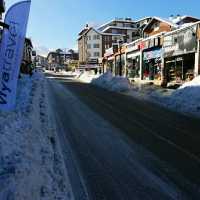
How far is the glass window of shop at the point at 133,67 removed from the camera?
45.3 m

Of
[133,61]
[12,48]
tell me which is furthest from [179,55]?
Answer: [12,48]

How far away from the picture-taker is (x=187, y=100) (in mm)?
18484

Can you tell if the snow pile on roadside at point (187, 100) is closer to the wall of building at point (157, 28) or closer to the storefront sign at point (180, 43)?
the storefront sign at point (180, 43)

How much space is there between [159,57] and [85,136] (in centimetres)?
2767

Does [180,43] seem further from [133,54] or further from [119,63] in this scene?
[119,63]

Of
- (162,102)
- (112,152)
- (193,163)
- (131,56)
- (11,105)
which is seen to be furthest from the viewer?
(131,56)

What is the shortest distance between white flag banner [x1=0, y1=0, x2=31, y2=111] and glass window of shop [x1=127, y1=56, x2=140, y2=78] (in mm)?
36532

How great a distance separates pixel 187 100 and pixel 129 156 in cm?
1112

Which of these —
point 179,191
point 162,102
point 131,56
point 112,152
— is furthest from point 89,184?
point 131,56

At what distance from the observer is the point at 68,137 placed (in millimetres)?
10195

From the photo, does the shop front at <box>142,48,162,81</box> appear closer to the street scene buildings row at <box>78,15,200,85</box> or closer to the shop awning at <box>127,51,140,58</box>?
the street scene buildings row at <box>78,15,200,85</box>

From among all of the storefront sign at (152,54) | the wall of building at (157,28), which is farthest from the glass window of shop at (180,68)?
the wall of building at (157,28)

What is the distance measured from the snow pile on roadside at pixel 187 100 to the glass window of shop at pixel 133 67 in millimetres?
23100

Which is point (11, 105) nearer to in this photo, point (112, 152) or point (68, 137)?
point (68, 137)
